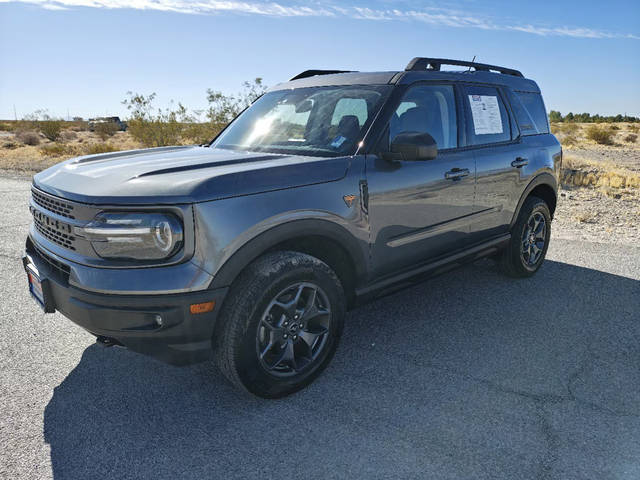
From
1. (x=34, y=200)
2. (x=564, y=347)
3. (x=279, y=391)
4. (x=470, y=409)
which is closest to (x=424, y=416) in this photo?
(x=470, y=409)

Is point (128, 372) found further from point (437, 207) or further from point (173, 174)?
point (437, 207)

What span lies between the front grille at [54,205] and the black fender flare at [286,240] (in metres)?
0.88

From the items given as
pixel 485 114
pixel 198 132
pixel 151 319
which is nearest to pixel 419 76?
pixel 485 114

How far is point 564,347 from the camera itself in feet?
11.8

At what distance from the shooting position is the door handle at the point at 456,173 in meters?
3.75

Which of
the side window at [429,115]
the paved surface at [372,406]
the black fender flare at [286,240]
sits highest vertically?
the side window at [429,115]

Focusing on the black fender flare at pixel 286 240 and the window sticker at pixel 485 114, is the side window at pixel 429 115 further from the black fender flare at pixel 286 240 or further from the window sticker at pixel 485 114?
the black fender flare at pixel 286 240

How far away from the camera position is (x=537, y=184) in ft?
15.9

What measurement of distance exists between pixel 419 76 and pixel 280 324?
6.80ft

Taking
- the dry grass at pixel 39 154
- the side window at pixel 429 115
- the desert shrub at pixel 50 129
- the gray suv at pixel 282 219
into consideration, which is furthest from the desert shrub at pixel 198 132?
the desert shrub at pixel 50 129

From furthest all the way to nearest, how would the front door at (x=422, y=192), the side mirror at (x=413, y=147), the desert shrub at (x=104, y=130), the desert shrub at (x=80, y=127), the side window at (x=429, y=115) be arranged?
the desert shrub at (x=80, y=127), the desert shrub at (x=104, y=130), the side window at (x=429, y=115), the front door at (x=422, y=192), the side mirror at (x=413, y=147)

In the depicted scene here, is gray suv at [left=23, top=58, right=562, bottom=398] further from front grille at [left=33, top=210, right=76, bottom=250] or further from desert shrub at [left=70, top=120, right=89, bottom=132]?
desert shrub at [left=70, top=120, right=89, bottom=132]

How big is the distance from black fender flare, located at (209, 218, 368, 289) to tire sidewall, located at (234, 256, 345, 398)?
13 cm

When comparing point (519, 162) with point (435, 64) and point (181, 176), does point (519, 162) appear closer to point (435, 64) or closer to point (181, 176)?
point (435, 64)
